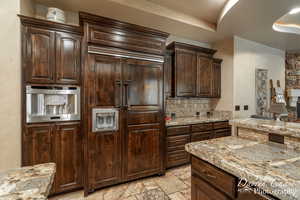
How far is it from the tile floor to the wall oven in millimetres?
1117

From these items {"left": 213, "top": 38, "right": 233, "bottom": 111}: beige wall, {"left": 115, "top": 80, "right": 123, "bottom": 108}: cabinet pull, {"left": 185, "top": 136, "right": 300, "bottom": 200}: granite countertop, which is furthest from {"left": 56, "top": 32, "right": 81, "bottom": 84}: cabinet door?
{"left": 213, "top": 38, "right": 233, "bottom": 111}: beige wall

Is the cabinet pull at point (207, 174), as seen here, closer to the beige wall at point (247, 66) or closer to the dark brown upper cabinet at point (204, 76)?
the dark brown upper cabinet at point (204, 76)

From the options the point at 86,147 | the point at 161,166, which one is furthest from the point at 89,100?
the point at 161,166

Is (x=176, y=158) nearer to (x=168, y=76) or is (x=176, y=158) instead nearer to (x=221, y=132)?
(x=221, y=132)

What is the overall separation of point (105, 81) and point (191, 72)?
1.97m

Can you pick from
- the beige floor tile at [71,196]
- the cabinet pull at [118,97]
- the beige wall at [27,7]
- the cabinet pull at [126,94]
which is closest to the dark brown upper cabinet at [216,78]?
the cabinet pull at [126,94]

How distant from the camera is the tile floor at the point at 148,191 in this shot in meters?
1.95

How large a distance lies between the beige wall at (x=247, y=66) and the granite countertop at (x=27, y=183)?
3749 millimetres

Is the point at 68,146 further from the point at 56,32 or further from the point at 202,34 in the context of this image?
the point at 202,34

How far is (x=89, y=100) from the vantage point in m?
1.96

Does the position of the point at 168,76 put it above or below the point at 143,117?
above

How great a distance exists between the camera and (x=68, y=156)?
1.97 metres

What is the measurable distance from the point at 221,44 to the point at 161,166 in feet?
11.0

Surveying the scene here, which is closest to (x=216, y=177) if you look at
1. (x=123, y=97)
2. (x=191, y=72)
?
(x=123, y=97)
